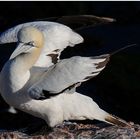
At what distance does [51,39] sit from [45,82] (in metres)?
1.04

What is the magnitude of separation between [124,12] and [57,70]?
763 cm

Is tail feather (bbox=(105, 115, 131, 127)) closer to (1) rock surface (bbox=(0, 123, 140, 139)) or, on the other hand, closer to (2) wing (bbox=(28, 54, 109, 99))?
(1) rock surface (bbox=(0, 123, 140, 139))

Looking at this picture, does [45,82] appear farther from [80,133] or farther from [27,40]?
[80,133]

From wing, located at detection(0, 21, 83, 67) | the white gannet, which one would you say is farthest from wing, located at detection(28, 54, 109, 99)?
wing, located at detection(0, 21, 83, 67)

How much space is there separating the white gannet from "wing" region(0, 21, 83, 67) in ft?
1.14

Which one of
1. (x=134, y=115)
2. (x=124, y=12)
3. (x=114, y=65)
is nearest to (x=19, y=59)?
(x=134, y=115)

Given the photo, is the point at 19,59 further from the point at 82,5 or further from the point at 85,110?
the point at 82,5

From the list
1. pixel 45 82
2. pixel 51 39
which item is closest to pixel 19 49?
pixel 45 82

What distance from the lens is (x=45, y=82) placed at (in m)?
7.08

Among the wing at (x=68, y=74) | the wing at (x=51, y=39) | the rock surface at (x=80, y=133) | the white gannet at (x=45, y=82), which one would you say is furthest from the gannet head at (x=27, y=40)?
the rock surface at (x=80, y=133)

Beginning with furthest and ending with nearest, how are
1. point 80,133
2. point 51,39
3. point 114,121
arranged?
1. point 51,39
2. point 114,121
3. point 80,133

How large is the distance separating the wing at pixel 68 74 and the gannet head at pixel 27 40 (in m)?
0.36

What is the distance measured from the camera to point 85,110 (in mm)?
7453

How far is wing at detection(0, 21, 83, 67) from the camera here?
786 cm
